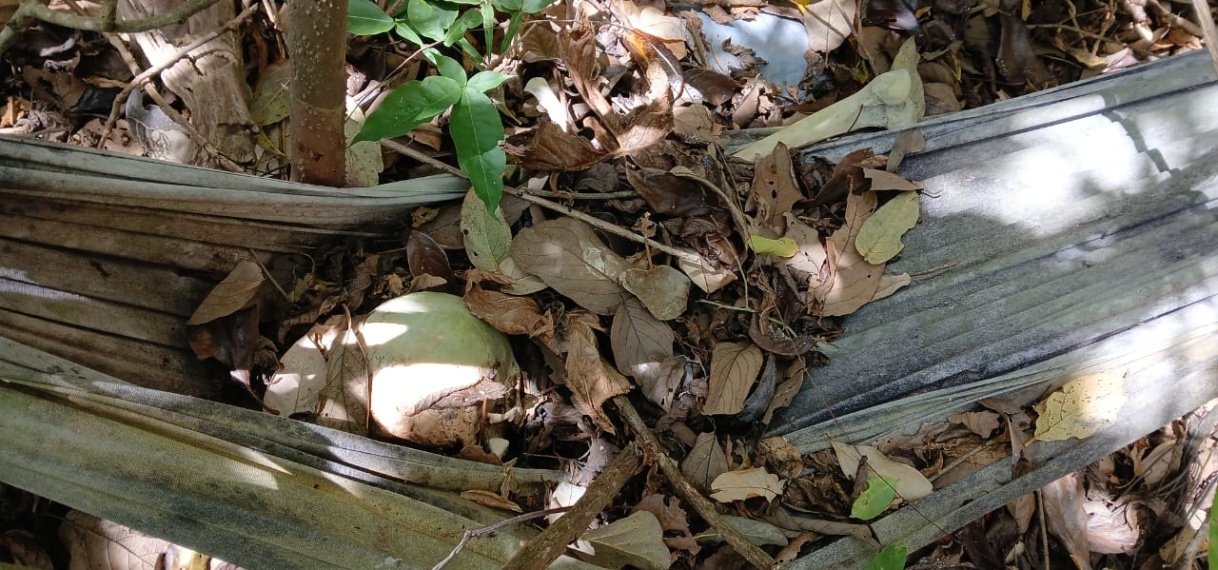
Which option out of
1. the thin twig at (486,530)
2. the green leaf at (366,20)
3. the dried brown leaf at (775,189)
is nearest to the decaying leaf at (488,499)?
the thin twig at (486,530)

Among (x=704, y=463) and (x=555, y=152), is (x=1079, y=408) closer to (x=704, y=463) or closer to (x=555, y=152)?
(x=704, y=463)

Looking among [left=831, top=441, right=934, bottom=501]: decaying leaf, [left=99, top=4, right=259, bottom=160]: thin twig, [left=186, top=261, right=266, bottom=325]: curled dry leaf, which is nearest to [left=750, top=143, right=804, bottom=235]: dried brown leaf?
[left=831, top=441, right=934, bottom=501]: decaying leaf

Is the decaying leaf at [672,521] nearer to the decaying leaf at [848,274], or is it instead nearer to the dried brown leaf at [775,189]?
the decaying leaf at [848,274]

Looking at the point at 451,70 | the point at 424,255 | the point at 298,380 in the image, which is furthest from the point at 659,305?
the point at 298,380

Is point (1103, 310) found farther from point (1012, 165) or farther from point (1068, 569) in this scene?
point (1068, 569)

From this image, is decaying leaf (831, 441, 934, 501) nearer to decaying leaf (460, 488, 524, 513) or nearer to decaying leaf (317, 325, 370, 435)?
decaying leaf (460, 488, 524, 513)

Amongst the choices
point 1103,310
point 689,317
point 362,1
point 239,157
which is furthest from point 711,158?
point 239,157
